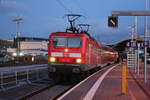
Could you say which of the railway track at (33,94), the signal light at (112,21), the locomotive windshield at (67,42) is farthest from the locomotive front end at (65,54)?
the signal light at (112,21)

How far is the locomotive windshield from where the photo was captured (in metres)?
18.0

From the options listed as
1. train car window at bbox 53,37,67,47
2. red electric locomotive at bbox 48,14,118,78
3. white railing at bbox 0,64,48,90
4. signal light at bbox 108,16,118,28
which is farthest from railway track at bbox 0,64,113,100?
signal light at bbox 108,16,118,28

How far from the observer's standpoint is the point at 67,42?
18.2 metres

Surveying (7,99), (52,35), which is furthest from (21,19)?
(7,99)

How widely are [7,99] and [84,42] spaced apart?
7282 millimetres

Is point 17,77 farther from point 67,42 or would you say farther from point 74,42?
point 74,42

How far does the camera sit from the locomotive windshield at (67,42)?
17969mm

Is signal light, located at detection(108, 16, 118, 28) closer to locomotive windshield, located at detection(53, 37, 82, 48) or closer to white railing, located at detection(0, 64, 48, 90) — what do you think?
locomotive windshield, located at detection(53, 37, 82, 48)

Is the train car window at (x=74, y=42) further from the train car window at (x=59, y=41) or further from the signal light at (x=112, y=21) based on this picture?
the signal light at (x=112, y=21)

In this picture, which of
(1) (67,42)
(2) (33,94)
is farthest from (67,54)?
(2) (33,94)

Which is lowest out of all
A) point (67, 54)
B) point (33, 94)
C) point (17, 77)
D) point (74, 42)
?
point (33, 94)

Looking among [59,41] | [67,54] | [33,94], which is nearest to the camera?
[33,94]

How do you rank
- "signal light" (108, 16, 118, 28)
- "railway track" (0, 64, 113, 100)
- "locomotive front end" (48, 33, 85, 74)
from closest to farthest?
"railway track" (0, 64, 113, 100) < "locomotive front end" (48, 33, 85, 74) < "signal light" (108, 16, 118, 28)

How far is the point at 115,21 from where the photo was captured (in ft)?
59.7
